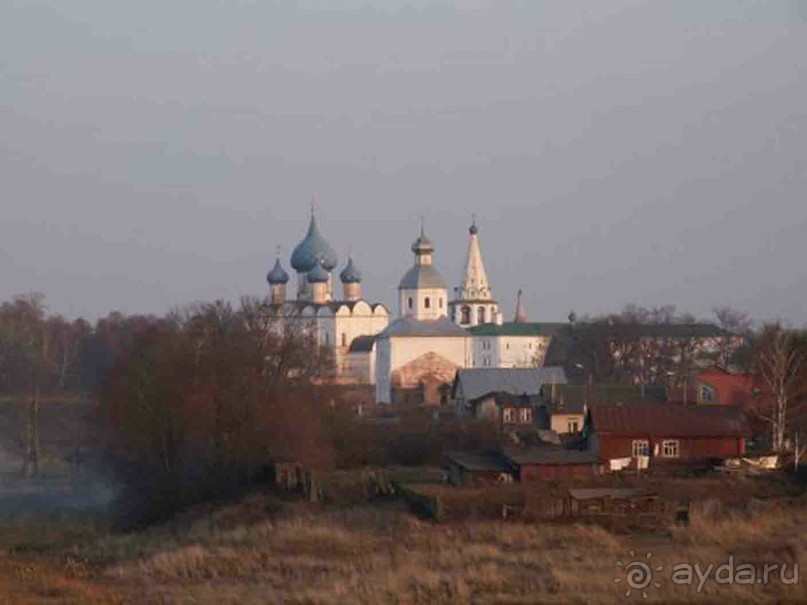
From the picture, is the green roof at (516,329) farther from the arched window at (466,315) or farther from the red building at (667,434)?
the red building at (667,434)

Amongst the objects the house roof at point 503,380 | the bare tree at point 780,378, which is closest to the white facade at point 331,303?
the house roof at point 503,380

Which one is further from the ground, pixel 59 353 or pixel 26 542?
pixel 59 353

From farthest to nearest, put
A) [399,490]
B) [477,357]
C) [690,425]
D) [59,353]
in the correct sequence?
[477,357], [59,353], [690,425], [399,490]

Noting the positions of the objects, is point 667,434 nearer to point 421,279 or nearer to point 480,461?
point 480,461

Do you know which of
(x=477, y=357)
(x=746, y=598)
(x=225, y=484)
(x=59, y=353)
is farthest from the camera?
(x=477, y=357)

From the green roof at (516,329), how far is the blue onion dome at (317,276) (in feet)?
28.6

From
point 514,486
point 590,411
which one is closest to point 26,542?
point 514,486

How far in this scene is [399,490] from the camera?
103ft

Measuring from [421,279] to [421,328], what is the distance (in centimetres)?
566

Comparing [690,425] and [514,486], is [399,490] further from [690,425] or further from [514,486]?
[690,425]

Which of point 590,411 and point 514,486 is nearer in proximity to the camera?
point 514,486

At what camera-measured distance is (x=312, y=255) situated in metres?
100

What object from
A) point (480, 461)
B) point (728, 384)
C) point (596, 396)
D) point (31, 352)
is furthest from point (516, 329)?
point (480, 461)

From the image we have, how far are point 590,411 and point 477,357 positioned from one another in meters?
56.0
